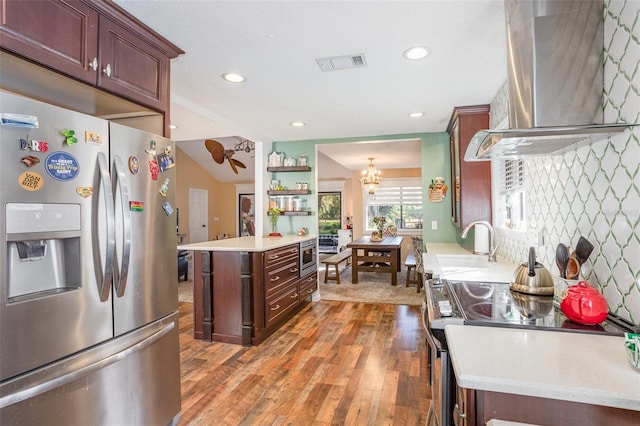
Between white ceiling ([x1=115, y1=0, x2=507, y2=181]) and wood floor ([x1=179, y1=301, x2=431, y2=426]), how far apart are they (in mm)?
2302

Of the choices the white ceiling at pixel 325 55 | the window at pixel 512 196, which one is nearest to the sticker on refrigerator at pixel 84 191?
the white ceiling at pixel 325 55

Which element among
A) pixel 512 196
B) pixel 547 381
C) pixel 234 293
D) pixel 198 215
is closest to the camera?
Result: pixel 547 381

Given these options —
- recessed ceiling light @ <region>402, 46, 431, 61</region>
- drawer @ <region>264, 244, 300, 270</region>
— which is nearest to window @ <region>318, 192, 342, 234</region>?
drawer @ <region>264, 244, 300, 270</region>

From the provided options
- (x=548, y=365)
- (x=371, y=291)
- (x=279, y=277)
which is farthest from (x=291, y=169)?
(x=548, y=365)

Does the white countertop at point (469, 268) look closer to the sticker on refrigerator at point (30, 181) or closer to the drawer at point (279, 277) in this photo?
the drawer at point (279, 277)

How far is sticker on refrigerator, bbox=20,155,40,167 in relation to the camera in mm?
1224

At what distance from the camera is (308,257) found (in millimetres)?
4727

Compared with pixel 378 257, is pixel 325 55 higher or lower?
higher

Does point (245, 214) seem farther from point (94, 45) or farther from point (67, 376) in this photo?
point (67, 376)

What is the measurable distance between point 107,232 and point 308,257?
3.34m

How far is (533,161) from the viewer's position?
86.4 inches

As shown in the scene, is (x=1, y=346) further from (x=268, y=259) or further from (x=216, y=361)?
(x=268, y=259)

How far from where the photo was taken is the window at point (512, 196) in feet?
8.71

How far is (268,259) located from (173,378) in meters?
1.62
